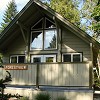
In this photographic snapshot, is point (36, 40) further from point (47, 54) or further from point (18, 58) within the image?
point (18, 58)

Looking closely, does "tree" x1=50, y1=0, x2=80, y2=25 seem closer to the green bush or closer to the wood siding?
the wood siding

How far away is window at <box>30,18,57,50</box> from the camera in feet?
53.2

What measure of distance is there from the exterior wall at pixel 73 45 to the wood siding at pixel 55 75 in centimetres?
322

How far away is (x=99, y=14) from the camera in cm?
1221

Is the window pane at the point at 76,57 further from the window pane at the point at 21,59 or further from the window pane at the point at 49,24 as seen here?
the window pane at the point at 21,59

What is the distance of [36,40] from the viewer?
16.6 meters

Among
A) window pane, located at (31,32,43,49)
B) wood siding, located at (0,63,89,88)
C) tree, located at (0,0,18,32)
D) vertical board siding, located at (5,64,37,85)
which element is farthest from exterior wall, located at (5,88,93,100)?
tree, located at (0,0,18,32)

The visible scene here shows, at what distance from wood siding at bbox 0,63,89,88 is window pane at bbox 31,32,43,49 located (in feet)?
11.6

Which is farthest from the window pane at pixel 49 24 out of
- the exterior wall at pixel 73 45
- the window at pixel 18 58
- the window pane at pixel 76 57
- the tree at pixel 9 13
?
the tree at pixel 9 13

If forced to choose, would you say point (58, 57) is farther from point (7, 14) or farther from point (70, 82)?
point (7, 14)

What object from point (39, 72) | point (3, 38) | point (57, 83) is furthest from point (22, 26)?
point (57, 83)

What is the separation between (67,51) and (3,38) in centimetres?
472

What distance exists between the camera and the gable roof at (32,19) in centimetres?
1400

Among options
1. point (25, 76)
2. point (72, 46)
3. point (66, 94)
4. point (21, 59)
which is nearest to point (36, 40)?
point (21, 59)
